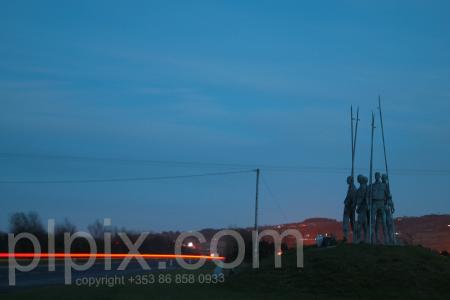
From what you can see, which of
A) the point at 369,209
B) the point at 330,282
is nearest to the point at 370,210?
the point at 369,209

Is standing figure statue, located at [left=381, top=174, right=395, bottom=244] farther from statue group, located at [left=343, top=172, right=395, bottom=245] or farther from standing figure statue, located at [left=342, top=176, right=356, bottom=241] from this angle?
standing figure statue, located at [left=342, top=176, right=356, bottom=241]

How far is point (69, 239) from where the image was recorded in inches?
2056

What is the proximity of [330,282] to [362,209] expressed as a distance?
7.79 metres

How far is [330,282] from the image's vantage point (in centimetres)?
2709

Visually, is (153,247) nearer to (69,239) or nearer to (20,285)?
(69,239)

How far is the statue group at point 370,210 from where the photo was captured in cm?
3350

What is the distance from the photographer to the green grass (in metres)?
24.2

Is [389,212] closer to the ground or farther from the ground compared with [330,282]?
farther from the ground

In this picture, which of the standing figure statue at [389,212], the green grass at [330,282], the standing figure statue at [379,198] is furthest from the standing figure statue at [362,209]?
the green grass at [330,282]

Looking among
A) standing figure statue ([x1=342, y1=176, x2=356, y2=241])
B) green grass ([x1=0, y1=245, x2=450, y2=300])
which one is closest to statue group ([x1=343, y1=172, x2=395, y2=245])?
standing figure statue ([x1=342, y1=176, x2=356, y2=241])

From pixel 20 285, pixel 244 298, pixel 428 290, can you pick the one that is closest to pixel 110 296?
pixel 244 298

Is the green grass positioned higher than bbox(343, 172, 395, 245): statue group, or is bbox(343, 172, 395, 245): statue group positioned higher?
bbox(343, 172, 395, 245): statue group

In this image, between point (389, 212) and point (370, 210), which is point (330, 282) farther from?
point (389, 212)

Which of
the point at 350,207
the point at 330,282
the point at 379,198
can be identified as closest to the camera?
the point at 330,282
